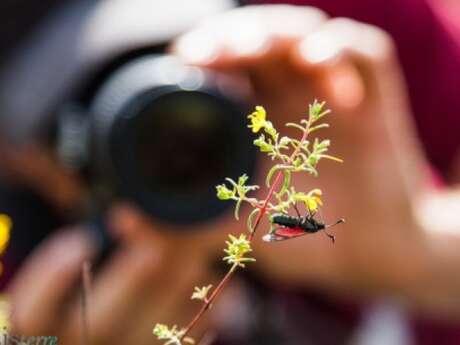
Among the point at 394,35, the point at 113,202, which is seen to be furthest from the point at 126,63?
the point at 394,35

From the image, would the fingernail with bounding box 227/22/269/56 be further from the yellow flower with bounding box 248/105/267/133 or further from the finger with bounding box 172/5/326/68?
the yellow flower with bounding box 248/105/267/133

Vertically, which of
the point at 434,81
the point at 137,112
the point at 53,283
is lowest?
the point at 53,283

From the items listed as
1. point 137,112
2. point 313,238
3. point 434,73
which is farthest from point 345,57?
point 434,73

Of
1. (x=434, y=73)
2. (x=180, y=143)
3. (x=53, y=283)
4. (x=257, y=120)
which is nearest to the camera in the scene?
(x=257, y=120)

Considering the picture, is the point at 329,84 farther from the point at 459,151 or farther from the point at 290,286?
the point at 459,151

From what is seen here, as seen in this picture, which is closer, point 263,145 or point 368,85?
point 263,145

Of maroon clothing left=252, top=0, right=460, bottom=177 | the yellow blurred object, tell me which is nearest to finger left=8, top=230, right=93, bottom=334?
maroon clothing left=252, top=0, right=460, bottom=177

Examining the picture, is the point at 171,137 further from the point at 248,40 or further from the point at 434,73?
the point at 434,73
